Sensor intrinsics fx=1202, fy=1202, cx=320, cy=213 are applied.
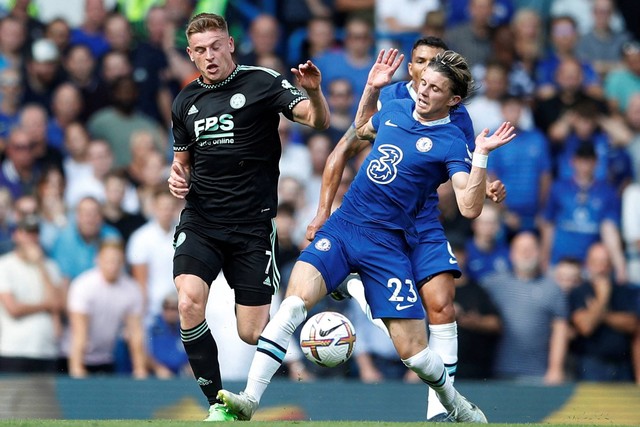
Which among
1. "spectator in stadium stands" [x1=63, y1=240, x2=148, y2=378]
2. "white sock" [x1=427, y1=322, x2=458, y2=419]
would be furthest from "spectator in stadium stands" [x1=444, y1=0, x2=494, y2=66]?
"white sock" [x1=427, y1=322, x2=458, y2=419]

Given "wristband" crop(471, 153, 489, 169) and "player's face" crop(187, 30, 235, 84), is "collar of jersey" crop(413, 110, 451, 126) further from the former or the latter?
"player's face" crop(187, 30, 235, 84)

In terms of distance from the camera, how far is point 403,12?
1403 centimetres

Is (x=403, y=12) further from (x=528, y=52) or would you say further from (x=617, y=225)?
(x=617, y=225)

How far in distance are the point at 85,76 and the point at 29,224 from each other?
2245 millimetres

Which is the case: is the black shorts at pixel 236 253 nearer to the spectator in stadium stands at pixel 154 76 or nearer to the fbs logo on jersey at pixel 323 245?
the fbs logo on jersey at pixel 323 245

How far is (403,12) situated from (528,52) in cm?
154

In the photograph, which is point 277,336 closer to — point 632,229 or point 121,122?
point 632,229

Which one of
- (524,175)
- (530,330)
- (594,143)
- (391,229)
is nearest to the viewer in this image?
(391,229)

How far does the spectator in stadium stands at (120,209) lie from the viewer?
42.0 ft

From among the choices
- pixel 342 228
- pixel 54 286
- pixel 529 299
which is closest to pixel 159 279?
pixel 54 286

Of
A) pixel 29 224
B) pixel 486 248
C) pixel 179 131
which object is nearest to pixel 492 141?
pixel 179 131

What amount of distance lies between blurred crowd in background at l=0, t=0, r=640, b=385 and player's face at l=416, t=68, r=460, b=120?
3.98 metres

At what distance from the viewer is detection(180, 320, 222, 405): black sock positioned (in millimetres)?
8164

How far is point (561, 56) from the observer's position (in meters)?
14.2
